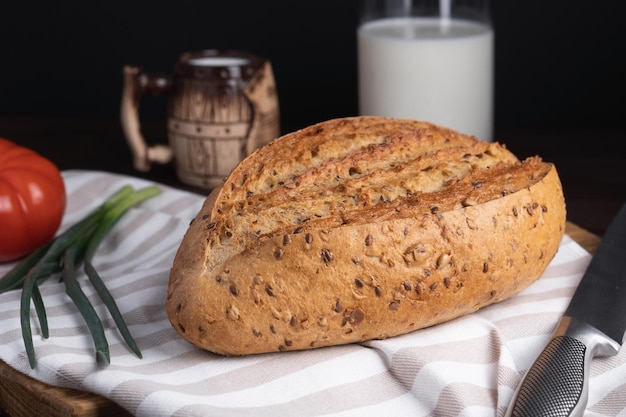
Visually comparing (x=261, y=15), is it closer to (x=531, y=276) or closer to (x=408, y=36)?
(x=408, y=36)

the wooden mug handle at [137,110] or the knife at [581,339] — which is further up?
the wooden mug handle at [137,110]

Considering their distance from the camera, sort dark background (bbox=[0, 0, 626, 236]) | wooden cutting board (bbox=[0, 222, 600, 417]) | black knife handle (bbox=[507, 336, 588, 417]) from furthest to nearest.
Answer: dark background (bbox=[0, 0, 626, 236]) → wooden cutting board (bbox=[0, 222, 600, 417]) → black knife handle (bbox=[507, 336, 588, 417])

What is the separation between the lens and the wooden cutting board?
4.46 feet

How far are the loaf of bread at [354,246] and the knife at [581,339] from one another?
0.34ft

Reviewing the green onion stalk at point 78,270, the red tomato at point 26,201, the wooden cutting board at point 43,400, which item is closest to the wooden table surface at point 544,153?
the green onion stalk at point 78,270

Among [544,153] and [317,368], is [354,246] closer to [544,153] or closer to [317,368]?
[317,368]

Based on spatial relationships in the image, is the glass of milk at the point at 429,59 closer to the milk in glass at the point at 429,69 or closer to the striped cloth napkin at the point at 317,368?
the milk in glass at the point at 429,69

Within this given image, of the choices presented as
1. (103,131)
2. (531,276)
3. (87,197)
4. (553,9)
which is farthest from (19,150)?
(553,9)

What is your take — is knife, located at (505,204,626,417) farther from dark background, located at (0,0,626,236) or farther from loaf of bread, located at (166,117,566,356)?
dark background, located at (0,0,626,236)

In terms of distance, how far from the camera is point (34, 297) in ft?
5.18

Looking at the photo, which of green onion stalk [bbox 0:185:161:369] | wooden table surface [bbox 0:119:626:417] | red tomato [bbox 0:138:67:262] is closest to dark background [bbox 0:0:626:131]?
wooden table surface [bbox 0:119:626:417]

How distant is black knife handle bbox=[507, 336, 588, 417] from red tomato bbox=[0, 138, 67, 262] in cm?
109

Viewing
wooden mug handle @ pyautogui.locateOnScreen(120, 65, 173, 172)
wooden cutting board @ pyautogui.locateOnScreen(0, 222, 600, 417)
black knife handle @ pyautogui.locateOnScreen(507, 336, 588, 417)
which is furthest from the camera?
wooden mug handle @ pyautogui.locateOnScreen(120, 65, 173, 172)

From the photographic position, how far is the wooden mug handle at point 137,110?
240 centimetres
